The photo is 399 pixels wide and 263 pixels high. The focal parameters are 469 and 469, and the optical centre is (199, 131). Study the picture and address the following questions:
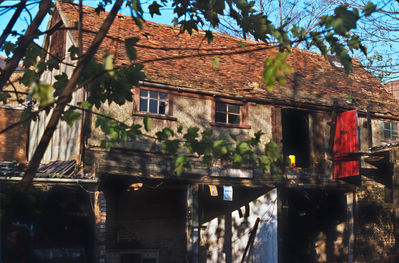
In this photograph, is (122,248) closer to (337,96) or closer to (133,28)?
(133,28)

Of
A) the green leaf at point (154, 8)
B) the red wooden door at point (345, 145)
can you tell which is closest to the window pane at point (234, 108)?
the red wooden door at point (345, 145)

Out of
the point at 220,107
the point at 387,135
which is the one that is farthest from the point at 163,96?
the point at 387,135

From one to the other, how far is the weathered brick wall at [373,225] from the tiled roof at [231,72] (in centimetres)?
315

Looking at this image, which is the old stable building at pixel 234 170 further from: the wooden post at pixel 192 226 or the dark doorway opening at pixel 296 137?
the dark doorway opening at pixel 296 137

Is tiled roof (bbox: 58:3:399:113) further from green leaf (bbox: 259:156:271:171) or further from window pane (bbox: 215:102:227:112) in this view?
green leaf (bbox: 259:156:271:171)

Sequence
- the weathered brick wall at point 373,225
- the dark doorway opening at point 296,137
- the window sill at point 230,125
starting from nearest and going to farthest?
the window sill at point 230,125 → the weathered brick wall at point 373,225 → the dark doorway opening at point 296,137

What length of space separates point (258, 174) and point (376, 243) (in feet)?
18.3

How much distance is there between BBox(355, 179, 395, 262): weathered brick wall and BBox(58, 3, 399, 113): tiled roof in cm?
315

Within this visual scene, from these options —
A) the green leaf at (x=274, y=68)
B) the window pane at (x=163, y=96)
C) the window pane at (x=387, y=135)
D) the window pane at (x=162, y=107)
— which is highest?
the window pane at (x=163, y=96)

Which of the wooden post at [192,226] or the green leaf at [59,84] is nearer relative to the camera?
the green leaf at [59,84]

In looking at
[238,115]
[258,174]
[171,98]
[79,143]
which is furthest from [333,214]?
[79,143]

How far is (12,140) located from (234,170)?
8047mm

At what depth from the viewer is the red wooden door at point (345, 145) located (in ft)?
52.8

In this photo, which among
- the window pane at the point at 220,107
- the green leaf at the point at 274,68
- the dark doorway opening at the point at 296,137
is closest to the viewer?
the green leaf at the point at 274,68
